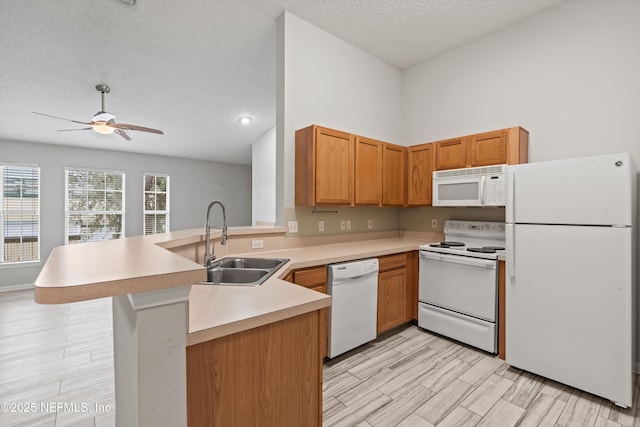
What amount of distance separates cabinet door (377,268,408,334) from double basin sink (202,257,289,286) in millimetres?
1097

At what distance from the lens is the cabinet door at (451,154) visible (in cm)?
308

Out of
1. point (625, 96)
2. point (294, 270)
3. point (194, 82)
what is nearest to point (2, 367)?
point (294, 270)

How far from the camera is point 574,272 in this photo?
204 centimetres

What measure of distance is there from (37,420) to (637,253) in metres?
4.44

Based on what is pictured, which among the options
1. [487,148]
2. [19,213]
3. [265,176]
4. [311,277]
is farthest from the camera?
[265,176]

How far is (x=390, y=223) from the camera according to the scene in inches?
157

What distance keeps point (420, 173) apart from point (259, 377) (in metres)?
3.00

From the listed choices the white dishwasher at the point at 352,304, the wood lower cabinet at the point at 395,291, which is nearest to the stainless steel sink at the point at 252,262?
the white dishwasher at the point at 352,304

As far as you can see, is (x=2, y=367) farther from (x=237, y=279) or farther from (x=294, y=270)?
(x=294, y=270)

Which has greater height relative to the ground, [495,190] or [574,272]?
[495,190]

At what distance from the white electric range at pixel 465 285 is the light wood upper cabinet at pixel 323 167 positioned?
1.09 m

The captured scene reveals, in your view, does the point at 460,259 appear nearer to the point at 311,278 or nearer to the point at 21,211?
the point at 311,278

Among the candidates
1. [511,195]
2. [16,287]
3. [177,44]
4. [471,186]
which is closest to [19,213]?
[16,287]

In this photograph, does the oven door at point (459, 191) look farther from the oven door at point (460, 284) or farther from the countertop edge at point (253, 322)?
the countertop edge at point (253, 322)
